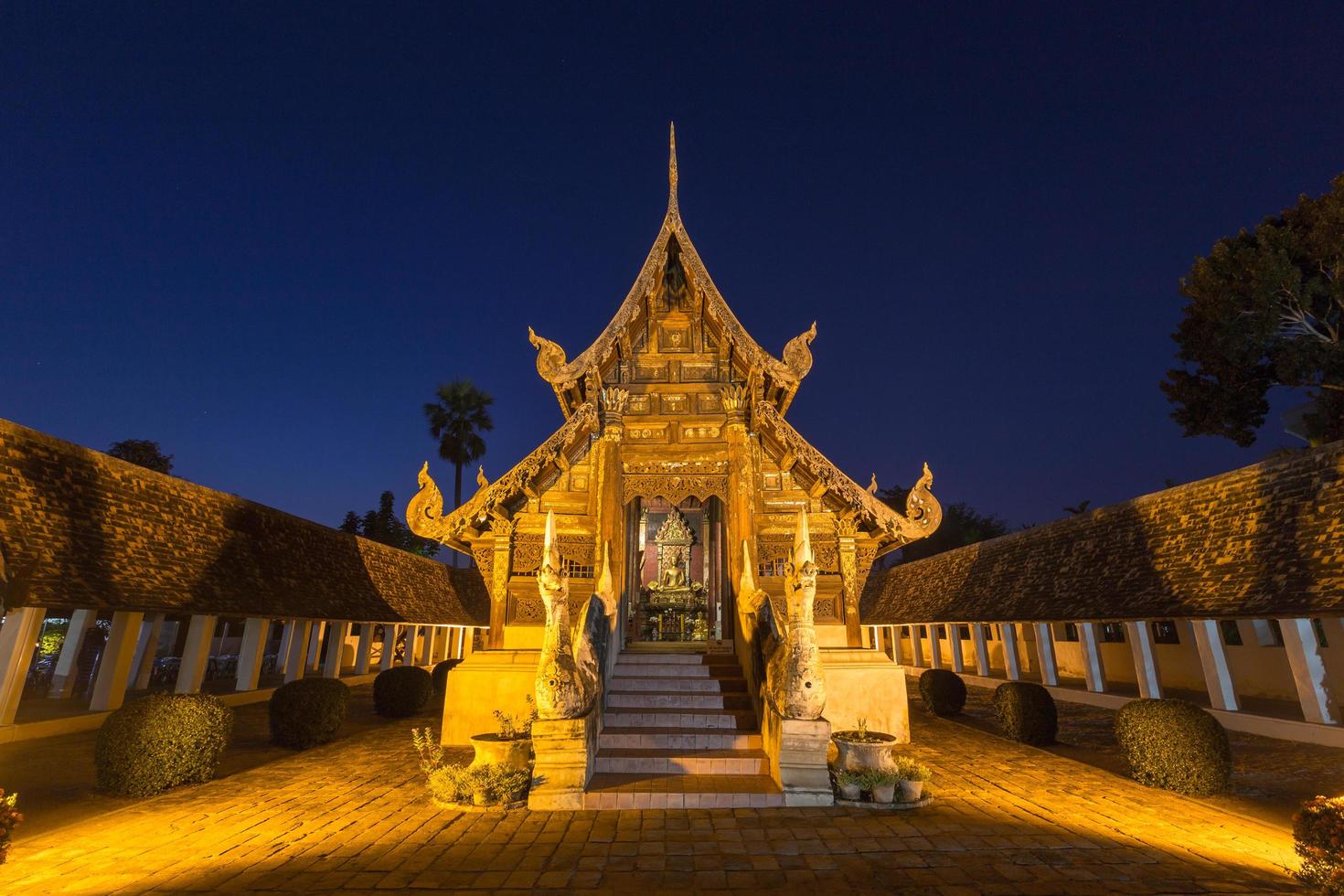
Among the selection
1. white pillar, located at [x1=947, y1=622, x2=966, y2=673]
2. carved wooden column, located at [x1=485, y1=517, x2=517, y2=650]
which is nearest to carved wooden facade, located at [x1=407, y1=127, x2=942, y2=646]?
carved wooden column, located at [x1=485, y1=517, x2=517, y2=650]

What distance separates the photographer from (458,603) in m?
27.2

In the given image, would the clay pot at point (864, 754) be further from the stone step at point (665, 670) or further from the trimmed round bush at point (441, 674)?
the trimmed round bush at point (441, 674)

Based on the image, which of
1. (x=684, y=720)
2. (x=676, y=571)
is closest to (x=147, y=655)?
(x=676, y=571)

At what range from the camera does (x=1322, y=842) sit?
444 cm

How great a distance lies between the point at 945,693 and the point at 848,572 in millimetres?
5349

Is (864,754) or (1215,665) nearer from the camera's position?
(864,754)

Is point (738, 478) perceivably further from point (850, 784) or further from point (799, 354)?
point (850, 784)

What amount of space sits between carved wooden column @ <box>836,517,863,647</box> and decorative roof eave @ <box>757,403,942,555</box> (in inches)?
10.5

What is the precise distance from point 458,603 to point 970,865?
25.2 metres

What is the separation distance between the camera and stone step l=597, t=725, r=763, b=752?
321 inches

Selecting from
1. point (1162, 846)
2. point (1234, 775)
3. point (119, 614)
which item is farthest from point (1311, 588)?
point (119, 614)

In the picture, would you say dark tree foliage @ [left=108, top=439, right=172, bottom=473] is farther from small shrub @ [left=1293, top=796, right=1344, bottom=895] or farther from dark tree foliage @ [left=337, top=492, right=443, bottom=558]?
small shrub @ [left=1293, top=796, right=1344, bottom=895]

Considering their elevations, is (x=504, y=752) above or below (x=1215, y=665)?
below

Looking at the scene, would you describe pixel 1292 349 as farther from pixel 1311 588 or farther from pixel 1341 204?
pixel 1311 588
